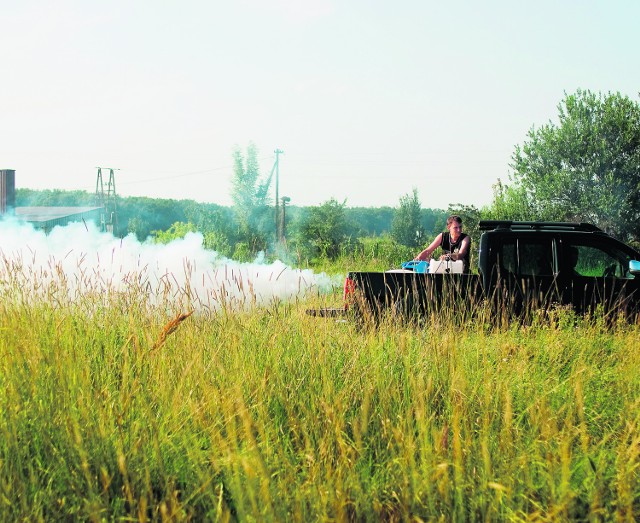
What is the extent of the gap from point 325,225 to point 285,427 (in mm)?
33991

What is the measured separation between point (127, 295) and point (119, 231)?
6415 cm

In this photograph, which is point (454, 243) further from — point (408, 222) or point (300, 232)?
point (408, 222)

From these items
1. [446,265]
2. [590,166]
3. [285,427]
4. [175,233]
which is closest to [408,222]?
[175,233]

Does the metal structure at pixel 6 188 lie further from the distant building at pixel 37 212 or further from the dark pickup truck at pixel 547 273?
the dark pickup truck at pixel 547 273

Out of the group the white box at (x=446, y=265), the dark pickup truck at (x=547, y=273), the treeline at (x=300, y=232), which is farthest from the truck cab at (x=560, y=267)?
the treeline at (x=300, y=232)

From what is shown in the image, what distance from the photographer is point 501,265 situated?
8.94m

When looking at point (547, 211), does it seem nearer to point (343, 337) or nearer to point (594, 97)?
point (594, 97)

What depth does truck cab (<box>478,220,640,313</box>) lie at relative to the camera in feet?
28.8

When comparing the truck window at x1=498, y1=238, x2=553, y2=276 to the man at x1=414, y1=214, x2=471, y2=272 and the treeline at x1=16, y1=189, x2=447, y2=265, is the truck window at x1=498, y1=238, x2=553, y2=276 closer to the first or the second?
the man at x1=414, y1=214, x2=471, y2=272

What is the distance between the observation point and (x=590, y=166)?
2612cm

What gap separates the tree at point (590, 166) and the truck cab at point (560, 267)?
1742 cm

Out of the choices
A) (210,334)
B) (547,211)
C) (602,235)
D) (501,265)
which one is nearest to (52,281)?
(210,334)

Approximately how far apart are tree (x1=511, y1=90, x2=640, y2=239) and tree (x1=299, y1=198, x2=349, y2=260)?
12952mm

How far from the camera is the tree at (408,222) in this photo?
45594mm
